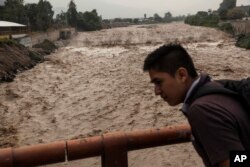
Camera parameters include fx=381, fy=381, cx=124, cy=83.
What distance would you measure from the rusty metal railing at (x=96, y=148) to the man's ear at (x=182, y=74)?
0.64m

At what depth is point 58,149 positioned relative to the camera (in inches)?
91.7

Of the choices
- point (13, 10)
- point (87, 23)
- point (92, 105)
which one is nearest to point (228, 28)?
point (13, 10)

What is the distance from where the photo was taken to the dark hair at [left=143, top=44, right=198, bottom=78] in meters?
2.00

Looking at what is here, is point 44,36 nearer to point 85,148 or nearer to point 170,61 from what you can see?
point 85,148

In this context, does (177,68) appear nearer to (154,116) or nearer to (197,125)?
(197,125)

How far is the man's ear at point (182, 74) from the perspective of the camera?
1968 mm

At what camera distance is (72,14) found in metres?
82.4

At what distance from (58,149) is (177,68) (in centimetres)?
90

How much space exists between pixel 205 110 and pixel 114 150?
2.89 feet

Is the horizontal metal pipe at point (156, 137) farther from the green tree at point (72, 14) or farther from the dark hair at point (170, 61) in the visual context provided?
the green tree at point (72, 14)

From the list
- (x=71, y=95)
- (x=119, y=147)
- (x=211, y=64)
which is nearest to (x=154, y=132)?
(x=119, y=147)

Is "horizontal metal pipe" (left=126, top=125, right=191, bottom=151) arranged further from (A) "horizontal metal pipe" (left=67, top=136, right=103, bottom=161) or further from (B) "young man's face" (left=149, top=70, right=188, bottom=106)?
(B) "young man's face" (left=149, top=70, right=188, bottom=106)

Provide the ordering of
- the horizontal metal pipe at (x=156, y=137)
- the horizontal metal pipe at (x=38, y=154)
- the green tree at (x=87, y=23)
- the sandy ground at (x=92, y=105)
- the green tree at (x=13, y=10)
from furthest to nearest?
1. the green tree at (x=87, y=23)
2. the green tree at (x=13, y=10)
3. the sandy ground at (x=92, y=105)
4. the horizontal metal pipe at (x=156, y=137)
5. the horizontal metal pipe at (x=38, y=154)

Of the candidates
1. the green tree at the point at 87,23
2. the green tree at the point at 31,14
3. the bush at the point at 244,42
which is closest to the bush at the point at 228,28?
the bush at the point at 244,42
